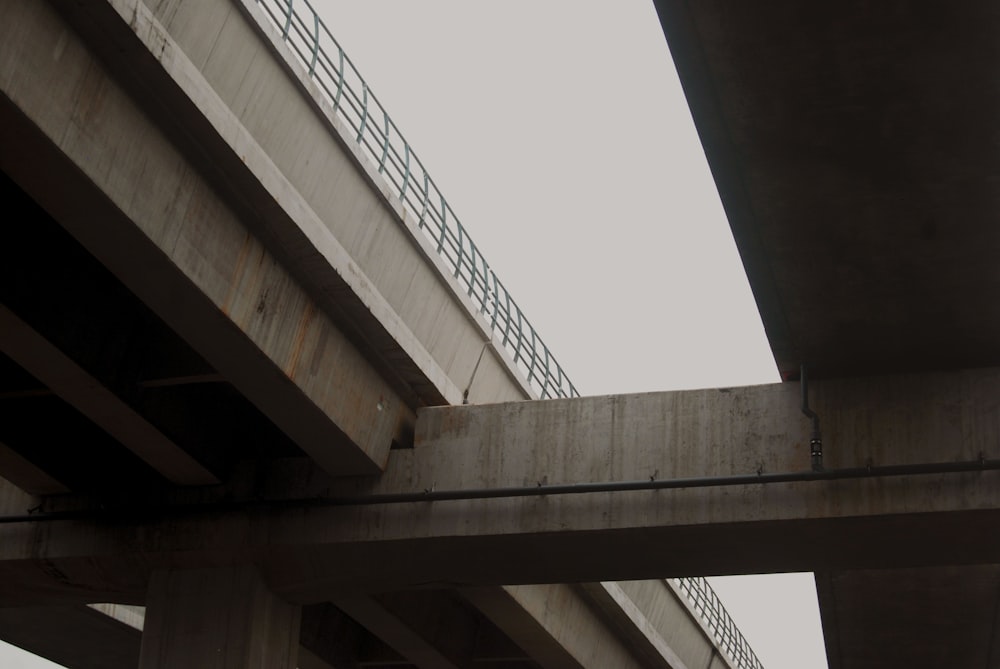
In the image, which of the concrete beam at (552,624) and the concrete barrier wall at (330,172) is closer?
the concrete barrier wall at (330,172)

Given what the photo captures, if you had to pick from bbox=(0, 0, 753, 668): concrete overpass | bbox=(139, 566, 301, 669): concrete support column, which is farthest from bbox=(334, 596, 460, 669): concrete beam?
bbox=(139, 566, 301, 669): concrete support column

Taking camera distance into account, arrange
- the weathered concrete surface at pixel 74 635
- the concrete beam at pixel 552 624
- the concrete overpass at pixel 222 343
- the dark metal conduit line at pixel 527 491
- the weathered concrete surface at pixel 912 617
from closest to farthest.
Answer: the concrete overpass at pixel 222 343 → the dark metal conduit line at pixel 527 491 → the concrete beam at pixel 552 624 → the weathered concrete surface at pixel 912 617 → the weathered concrete surface at pixel 74 635

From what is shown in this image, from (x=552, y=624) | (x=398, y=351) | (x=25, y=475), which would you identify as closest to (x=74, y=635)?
(x=25, y=475)

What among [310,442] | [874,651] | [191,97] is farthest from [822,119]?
[874,651]

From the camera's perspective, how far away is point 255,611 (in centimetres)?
1442

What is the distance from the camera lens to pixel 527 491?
1309cm

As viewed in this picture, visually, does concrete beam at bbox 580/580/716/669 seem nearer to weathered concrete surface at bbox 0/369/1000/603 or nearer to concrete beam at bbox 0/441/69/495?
weathered concrete surface at bbox 0/369/1000/603

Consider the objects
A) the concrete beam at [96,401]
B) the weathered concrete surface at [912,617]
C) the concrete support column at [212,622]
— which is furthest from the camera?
the weathered concrete surface at [912,617]

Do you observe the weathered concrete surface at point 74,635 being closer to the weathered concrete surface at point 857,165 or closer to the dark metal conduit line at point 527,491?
the dark metal conduit line at point 527,491

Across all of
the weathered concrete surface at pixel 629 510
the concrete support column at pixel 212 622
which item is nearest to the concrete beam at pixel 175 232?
the weathered concrete surface at pixel 629 510

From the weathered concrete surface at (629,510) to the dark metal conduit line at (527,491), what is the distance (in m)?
0.10

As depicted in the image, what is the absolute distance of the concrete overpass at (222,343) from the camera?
33.3 ft

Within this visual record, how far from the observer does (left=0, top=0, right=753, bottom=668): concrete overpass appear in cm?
1014

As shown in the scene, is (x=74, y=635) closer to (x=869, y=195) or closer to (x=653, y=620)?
(x=653, y=620)
